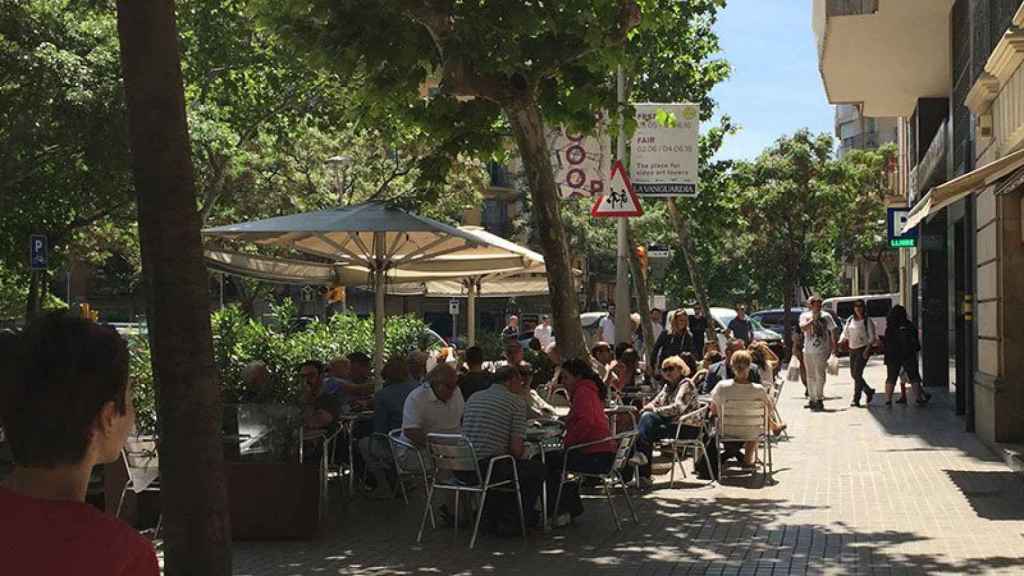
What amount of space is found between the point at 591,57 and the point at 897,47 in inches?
411

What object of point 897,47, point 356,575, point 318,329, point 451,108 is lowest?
point 356,575

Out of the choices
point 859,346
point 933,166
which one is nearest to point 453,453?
point 933,166

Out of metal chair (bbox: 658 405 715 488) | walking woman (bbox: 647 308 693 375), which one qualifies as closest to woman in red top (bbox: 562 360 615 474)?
metal chair (bbox: 658 405 715 488)

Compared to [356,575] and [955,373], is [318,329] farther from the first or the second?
[356,575]

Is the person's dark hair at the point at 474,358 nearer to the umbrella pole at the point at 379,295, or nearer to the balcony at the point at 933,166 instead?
the umbrella pole at the point at 379,295

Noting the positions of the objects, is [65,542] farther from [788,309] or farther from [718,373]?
[788,309]

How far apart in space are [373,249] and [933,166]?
1005cm

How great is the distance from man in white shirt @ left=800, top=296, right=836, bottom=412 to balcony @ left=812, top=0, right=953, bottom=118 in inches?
154

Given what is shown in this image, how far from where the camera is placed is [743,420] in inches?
500

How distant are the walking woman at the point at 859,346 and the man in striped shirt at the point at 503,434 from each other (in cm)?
1360

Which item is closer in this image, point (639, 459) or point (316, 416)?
point (316, 416)

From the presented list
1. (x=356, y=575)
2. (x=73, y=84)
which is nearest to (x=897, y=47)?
(x=73, y=84)

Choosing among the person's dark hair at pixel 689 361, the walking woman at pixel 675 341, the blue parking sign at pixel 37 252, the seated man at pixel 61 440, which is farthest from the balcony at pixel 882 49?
the seated man at pixel 61 440

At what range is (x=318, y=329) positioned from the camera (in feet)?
73.3
